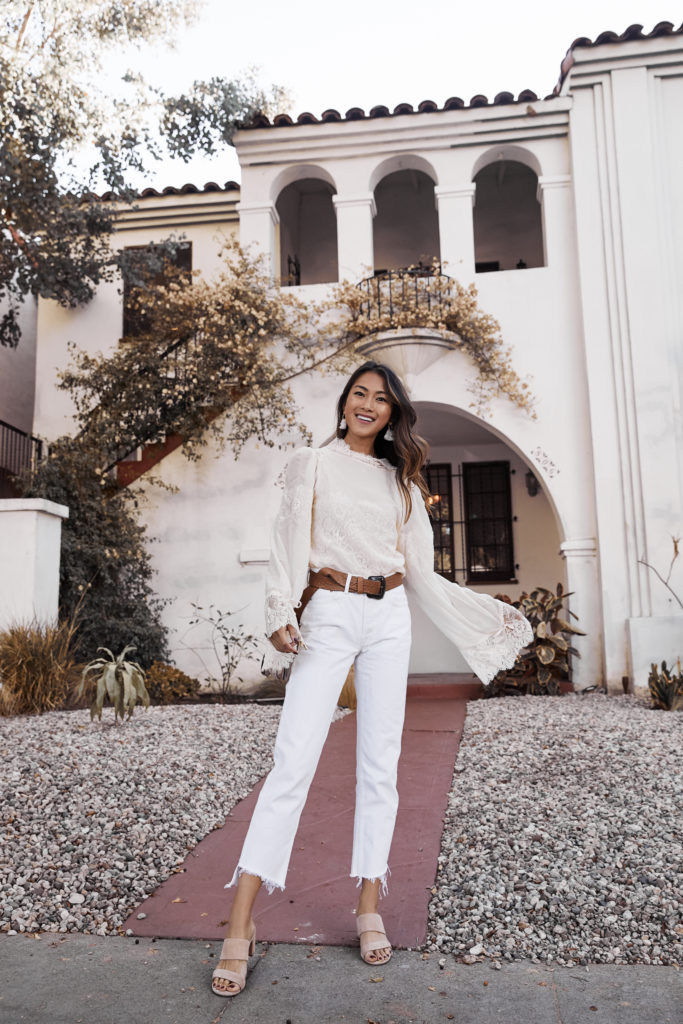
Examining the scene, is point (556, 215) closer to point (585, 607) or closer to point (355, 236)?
point (355, 236)

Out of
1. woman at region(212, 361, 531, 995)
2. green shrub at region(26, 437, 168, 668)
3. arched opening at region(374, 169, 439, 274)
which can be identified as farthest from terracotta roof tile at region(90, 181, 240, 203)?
woman at region(212, 361, 531, 995)

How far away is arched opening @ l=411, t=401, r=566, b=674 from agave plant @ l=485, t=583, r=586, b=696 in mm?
2123

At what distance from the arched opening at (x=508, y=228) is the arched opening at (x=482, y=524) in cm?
238

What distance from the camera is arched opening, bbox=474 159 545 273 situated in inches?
393

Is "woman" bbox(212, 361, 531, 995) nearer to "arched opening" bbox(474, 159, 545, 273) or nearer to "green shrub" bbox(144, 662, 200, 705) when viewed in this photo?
"green shrub" bbox(144, 662, 200, 705)

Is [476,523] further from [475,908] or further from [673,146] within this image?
[475,908]

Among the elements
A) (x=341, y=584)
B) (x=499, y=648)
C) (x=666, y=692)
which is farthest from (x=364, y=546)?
(x=666, y=692)

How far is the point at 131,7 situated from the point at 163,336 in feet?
13.1

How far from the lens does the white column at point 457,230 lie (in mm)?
8148

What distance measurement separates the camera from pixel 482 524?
991cm

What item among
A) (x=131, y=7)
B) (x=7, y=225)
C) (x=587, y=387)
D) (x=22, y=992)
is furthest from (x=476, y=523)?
(x=22, y=992)

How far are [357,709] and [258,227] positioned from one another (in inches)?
292

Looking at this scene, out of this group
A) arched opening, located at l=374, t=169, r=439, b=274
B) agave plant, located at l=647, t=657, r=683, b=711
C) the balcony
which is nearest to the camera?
agave plant, located at l=647, t=657, r=683, b=711

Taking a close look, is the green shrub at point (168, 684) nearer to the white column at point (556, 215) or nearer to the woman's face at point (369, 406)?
the woman's face at point (369, 406)
